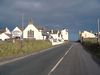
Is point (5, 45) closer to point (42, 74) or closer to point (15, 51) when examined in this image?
point (15, 51)

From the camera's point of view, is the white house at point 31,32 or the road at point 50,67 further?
the white house at point 31,32

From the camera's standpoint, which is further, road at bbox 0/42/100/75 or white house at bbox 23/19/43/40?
white house at bbox 23/19/43/40

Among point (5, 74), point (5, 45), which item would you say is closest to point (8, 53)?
point (5, 45)

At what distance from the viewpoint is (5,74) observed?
50.2 ft

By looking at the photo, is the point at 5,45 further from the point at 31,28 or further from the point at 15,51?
the point at 31,28

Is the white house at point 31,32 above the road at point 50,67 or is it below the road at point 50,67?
above

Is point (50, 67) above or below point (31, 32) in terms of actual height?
below

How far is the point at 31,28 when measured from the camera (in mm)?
131000

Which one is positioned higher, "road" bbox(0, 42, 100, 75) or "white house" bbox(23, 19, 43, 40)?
"white house" bbox(23, 19, 43, 40)

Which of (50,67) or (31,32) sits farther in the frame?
(31,32)

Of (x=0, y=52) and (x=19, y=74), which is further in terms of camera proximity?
(x=0, y=52)

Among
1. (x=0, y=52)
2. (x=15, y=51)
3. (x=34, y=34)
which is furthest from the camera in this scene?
(x=34, y=34)

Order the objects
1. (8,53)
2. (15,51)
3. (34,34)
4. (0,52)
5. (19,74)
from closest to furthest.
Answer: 1. (19,74)
2. (0,52)
3. (8,53)
4. (15,51)
5. (34,34)

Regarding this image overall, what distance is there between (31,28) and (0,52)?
94.6 m
